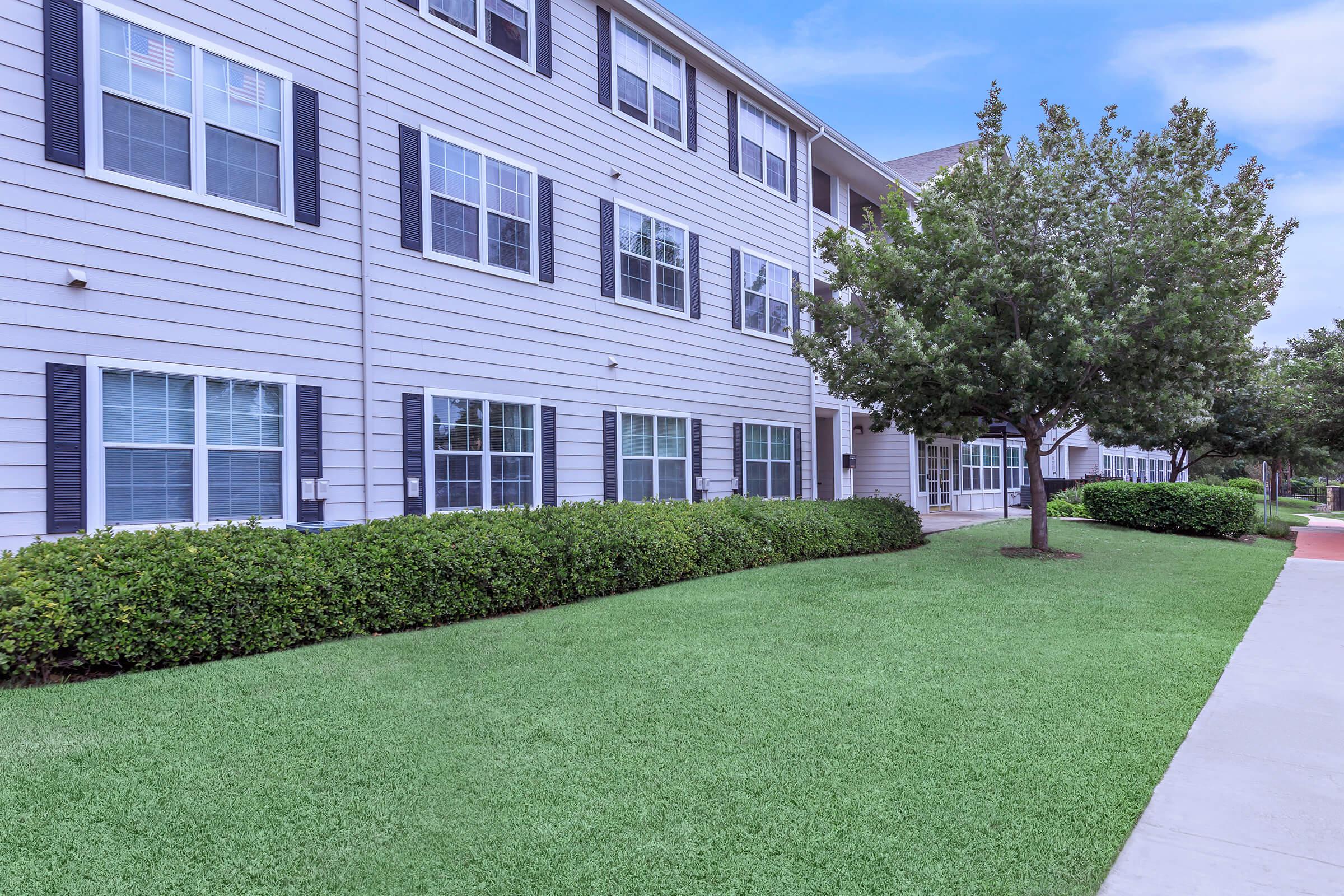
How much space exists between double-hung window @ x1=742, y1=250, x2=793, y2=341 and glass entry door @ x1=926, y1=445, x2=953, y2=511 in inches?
368

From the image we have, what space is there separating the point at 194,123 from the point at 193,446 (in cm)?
289

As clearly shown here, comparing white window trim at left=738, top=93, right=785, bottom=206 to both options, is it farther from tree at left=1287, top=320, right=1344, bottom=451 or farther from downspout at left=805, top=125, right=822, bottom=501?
tree at left=1287, top=320, right=1344, bottom=451

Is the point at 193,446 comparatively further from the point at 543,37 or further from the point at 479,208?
the point at 543,37

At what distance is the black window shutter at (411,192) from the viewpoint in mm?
8617

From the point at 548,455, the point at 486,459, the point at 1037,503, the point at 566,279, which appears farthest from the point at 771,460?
the point at 486,459

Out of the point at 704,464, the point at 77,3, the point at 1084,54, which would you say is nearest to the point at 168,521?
the point at 77,3

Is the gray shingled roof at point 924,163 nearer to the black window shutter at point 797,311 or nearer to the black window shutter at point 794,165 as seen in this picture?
the black window shutter at point 794,165

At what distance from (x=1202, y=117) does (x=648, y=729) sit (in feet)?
38.5

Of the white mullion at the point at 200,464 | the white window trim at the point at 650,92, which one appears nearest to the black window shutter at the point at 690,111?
the white window trim at the point at 650,92

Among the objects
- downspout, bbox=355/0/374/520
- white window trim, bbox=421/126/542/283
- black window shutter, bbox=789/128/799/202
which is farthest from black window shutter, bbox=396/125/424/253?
black window shutter, bbox=789/128/799/202

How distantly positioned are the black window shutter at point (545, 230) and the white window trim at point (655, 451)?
7.13 ft

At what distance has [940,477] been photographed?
23.0 meters

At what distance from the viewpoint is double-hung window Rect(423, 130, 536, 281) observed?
29.5ft

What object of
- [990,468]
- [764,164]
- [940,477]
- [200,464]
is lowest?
[940,477]
